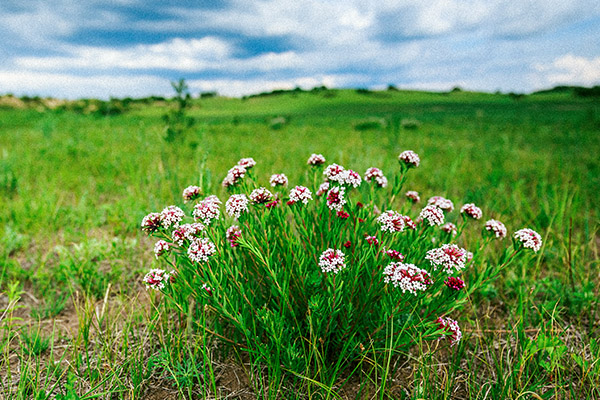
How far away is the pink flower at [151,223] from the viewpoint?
1.64 metres

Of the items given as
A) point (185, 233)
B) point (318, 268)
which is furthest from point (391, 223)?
point (185, 233)

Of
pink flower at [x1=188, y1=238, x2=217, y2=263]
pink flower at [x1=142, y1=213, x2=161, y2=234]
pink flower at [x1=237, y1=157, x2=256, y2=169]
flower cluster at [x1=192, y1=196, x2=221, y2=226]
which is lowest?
pink flower at [x1=188, y1=238, x2=217, y2=263]

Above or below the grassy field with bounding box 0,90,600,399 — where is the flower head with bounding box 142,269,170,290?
above

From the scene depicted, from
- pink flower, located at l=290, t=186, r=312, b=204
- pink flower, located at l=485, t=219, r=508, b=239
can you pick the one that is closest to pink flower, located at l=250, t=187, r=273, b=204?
pink flower, located at l=290, t=186, r=312, b=204

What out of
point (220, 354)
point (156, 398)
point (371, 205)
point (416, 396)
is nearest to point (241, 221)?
point (371, 205)

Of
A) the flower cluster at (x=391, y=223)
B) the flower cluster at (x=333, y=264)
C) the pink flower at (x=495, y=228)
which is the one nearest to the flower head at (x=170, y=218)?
the flower cluster at (x=333, y=264)

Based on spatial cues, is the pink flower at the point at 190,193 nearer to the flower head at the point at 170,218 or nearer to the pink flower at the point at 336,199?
the flower head at the point at 170,218

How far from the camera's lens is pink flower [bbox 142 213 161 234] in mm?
1642

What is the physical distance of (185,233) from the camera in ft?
5.36

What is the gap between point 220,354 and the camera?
6.68 ft

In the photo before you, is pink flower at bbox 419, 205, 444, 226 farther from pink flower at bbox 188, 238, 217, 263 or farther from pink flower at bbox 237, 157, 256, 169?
pink flower at bbox 188, 238, 217, 263

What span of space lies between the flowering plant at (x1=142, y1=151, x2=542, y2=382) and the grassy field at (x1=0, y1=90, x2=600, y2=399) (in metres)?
0.19

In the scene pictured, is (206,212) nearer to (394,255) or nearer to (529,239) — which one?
(394,255)

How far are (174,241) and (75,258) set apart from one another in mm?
1831
